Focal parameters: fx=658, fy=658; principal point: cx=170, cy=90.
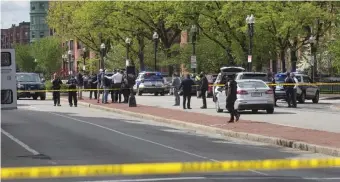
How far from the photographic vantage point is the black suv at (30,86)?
42.5 meters

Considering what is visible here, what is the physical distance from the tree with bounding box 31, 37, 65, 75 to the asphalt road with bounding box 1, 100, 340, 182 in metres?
79.3

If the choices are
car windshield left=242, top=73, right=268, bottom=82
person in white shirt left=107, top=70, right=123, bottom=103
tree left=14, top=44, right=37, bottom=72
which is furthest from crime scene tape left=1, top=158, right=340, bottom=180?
tree left=14, top=44, right=37, bottom=72

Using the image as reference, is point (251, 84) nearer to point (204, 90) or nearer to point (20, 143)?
point (204, 90)

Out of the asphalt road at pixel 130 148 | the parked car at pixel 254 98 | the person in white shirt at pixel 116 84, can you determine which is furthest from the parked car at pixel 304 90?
the asphalt road at pixel 130 148

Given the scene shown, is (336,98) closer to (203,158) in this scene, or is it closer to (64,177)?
(203,158)

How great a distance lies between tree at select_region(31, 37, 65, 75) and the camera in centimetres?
10044

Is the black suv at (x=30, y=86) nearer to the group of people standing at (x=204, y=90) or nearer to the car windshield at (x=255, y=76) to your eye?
the group of people standing at (x=204, y=90)

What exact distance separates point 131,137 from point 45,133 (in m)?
2.66

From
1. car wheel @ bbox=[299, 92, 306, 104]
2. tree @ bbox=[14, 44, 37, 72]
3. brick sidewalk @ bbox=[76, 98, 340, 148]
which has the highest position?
tree @ bbox=[14, 44, 37, 72]

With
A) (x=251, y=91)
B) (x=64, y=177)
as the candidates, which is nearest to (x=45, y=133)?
(x=64, y=177)

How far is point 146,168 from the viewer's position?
36.6 feet

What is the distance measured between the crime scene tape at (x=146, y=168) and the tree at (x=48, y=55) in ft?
296

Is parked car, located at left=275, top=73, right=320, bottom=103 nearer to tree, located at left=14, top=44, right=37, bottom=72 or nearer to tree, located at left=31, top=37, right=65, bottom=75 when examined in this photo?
tree, located at left=31, top=37, right=65, bottom=75

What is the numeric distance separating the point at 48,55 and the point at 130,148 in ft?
287
